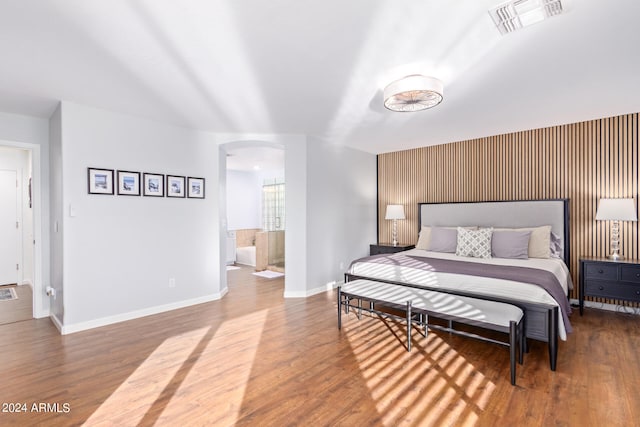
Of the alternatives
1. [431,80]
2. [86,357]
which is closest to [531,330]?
[431,80]

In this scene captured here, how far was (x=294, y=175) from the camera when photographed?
4.89 m

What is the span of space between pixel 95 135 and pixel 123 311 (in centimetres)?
210

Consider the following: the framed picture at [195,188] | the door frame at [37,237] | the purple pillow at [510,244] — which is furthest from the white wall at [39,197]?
the purple pillow at [510,244]

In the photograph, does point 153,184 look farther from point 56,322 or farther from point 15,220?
point 15,220

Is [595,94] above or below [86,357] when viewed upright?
above

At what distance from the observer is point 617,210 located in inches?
145

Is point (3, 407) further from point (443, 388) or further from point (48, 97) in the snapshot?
point (443, 388)

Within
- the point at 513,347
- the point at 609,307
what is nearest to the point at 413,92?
the point at 513,347

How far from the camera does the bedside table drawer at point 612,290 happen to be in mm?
3535

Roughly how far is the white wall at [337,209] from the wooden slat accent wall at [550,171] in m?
0.81

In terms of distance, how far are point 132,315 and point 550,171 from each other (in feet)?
19.6

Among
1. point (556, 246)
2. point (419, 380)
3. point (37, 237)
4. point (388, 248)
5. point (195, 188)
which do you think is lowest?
point (419, 380)

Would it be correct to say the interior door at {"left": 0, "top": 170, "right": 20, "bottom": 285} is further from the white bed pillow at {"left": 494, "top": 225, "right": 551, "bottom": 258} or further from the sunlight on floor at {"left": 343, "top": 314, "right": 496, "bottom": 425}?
the white bed pillow at {"left": 494, "top": 225, "right": 551, "bottom": 258}

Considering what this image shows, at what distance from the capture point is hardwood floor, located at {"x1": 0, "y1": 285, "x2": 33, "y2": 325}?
3.84 m
